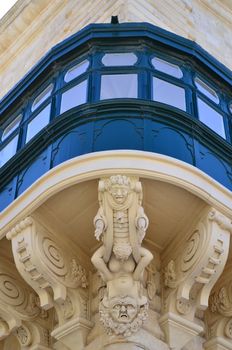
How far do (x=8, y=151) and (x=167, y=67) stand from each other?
115 inches

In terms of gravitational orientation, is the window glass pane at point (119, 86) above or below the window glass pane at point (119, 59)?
below

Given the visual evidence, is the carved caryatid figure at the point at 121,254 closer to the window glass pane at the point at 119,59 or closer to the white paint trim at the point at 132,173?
the white paint trim at the point at 132,173

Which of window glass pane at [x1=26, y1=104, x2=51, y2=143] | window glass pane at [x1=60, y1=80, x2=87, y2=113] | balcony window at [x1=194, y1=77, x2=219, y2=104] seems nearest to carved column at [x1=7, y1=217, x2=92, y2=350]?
window glass pane at [x1=60, y1=80, x2=87, y2=113]

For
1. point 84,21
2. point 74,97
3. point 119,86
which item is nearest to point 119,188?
point 119,86

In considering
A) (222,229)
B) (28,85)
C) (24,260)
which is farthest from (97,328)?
(28,85)

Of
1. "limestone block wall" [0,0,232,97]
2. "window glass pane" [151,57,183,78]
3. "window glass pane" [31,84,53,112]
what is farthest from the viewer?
"limestone block wall" [0,0,232,97]

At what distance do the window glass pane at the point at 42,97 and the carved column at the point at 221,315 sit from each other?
3.88 metres

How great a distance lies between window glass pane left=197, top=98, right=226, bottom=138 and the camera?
1049cm

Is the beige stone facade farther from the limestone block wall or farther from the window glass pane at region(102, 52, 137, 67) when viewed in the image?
the limestone block wall

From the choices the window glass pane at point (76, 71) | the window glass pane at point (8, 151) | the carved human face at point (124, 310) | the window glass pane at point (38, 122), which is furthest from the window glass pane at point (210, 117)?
the carved human face at point (124, 310)

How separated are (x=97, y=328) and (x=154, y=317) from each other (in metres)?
0.71

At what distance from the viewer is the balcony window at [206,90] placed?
10996 millimetres

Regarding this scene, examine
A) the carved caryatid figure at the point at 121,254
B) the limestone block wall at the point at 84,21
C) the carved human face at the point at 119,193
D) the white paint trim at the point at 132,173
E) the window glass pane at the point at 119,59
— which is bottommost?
the carved caryatid figure at the point at 121,254

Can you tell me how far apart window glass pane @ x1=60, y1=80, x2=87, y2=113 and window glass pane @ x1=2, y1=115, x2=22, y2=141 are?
5.04 feet
